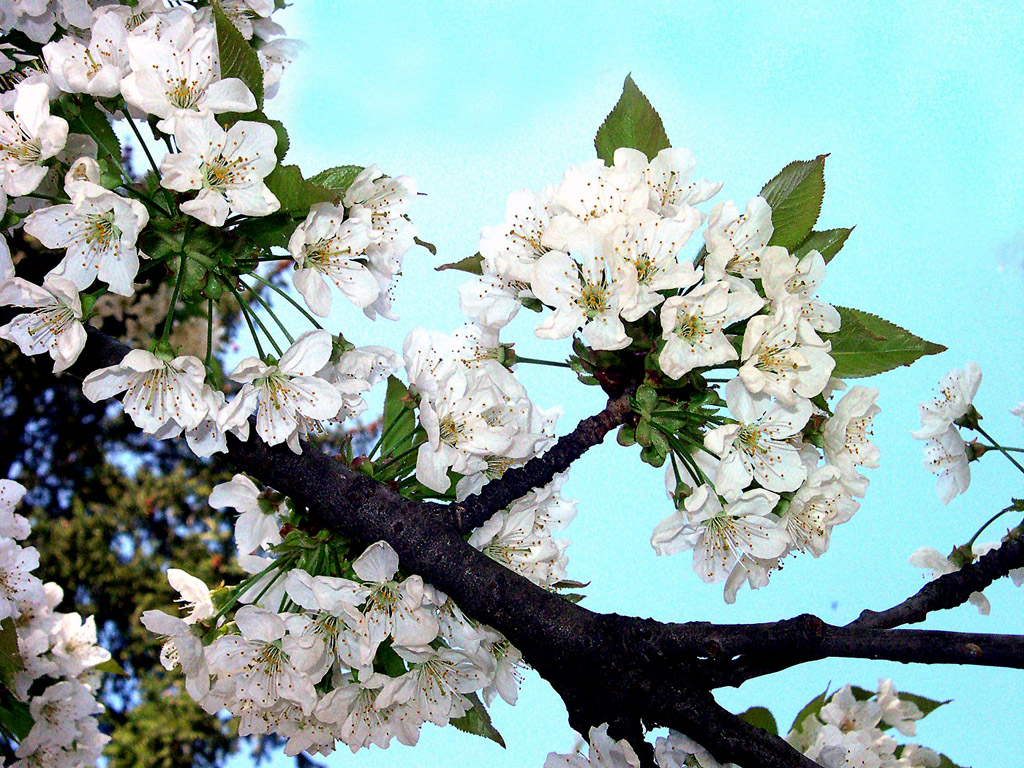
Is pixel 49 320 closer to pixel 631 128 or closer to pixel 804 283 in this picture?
pixel 631 128

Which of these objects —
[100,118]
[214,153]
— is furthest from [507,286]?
[100,118]

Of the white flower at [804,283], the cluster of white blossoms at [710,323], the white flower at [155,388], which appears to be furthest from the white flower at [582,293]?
the white flower at [155,388]

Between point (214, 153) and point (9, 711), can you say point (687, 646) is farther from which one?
→ point (9, 711)

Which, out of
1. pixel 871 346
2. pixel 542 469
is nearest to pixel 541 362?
pixel 542 469

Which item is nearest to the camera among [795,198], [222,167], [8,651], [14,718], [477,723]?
[222,167]

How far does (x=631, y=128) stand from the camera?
1.67 metres

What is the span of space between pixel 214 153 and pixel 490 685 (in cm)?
115

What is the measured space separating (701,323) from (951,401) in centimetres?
105

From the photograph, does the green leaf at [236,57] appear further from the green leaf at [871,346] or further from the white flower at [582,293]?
the green leaf at [871,346]

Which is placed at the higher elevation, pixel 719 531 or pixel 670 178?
pixel 670 178

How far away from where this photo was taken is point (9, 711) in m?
2.63

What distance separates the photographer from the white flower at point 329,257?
5.10 feet

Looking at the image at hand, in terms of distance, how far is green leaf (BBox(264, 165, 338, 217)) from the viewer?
4.98 feet

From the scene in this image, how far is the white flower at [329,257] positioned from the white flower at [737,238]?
2.04 feet
